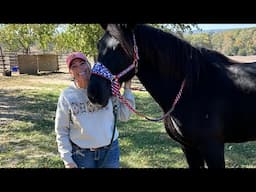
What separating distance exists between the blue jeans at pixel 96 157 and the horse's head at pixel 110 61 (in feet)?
1.19

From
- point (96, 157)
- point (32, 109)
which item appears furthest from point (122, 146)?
point (32, 109)

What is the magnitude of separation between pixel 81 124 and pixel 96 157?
0.24 metres

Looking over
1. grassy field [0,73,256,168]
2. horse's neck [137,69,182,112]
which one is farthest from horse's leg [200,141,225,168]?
grassy field [0,73,256,168]

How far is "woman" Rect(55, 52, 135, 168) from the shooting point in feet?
6.12

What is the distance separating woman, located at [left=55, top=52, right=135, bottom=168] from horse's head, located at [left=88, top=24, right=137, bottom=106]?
157 millimetres

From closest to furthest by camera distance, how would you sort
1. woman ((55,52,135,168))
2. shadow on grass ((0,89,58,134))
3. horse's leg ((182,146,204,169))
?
woman ((55,52,135,168)) < horse's leg ((182,146,204,169)) < shadow on grass ((0,89,58,134))

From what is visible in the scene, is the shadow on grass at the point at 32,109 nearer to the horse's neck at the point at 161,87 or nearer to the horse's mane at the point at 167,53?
the horse's neck at the point at 161,87

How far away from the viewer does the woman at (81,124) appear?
6.12 ft

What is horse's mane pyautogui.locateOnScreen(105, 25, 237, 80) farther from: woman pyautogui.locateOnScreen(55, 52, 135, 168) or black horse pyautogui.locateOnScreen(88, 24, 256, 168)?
woman pyautogui.locateOnScreen(55, 52, 135, 168)

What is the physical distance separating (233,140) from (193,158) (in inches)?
12.1

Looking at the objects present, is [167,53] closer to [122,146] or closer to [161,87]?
[161,87]
